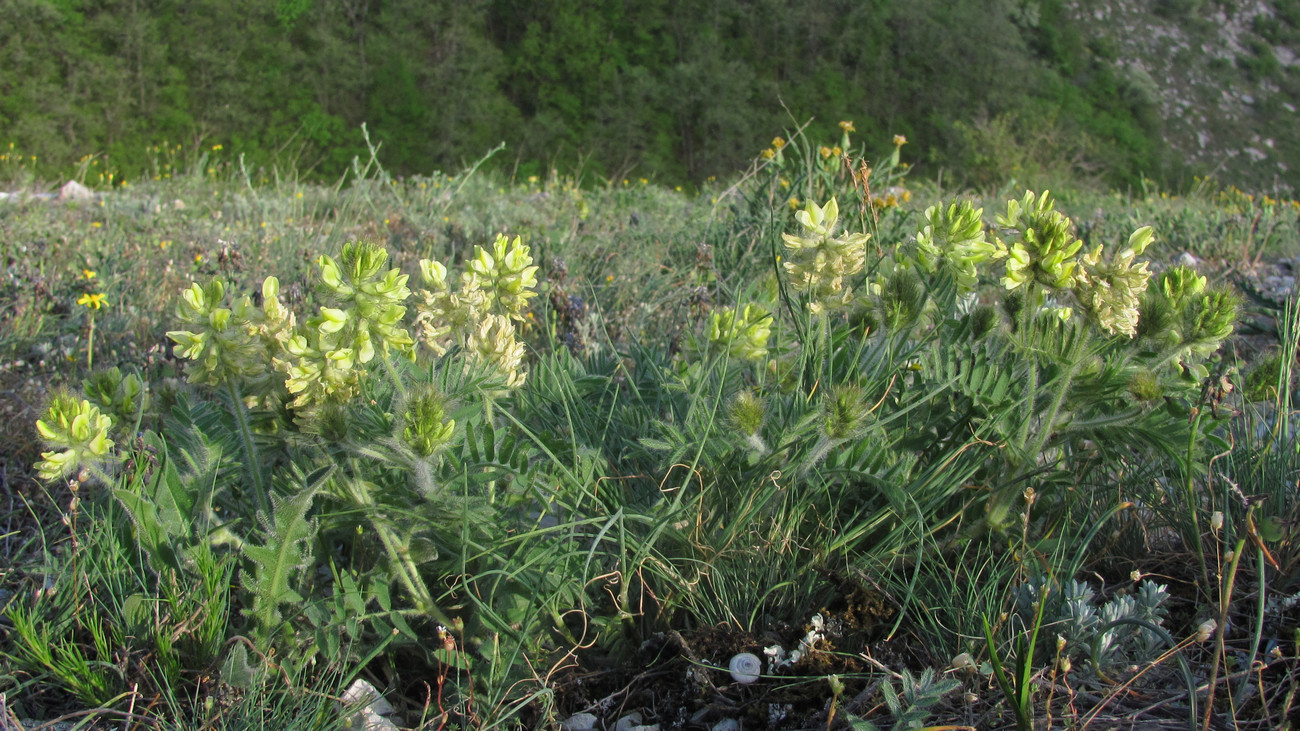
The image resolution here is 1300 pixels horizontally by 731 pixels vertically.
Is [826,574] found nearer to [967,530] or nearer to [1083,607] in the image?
[967,530]

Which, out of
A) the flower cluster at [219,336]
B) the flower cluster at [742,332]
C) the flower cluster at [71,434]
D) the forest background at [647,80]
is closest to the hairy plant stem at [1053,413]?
the flower cluster at [742,332]

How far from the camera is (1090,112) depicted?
32.4 m

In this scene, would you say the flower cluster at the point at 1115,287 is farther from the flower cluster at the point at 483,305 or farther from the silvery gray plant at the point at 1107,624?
the flower cluster at the point at 483,305

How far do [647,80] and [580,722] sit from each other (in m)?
29.2

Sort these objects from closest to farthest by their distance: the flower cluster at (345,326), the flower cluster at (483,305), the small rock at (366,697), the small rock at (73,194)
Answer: the flower cluster at (345,326)
the small rock at (366,697)
the flower cluster at (483,305)
the small rock at (73,194)

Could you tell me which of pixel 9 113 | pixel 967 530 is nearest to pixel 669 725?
pixel 967 530

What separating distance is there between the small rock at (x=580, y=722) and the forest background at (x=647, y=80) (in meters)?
19.1

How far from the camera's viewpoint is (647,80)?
93.7 feet

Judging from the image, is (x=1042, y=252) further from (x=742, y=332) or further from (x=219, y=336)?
(x=219, y=336)

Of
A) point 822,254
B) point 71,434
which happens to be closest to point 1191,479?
point 822,254

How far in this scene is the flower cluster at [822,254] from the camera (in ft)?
4.20

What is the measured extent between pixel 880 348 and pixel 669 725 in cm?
72

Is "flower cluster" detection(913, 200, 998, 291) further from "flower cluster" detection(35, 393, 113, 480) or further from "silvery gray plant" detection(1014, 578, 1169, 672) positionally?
"flower cluster" detection(35, 393, 113, 480)

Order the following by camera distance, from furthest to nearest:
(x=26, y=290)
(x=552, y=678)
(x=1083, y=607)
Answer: (x=26, y=290), (x=552, y=678), (x=1083, y=607)
